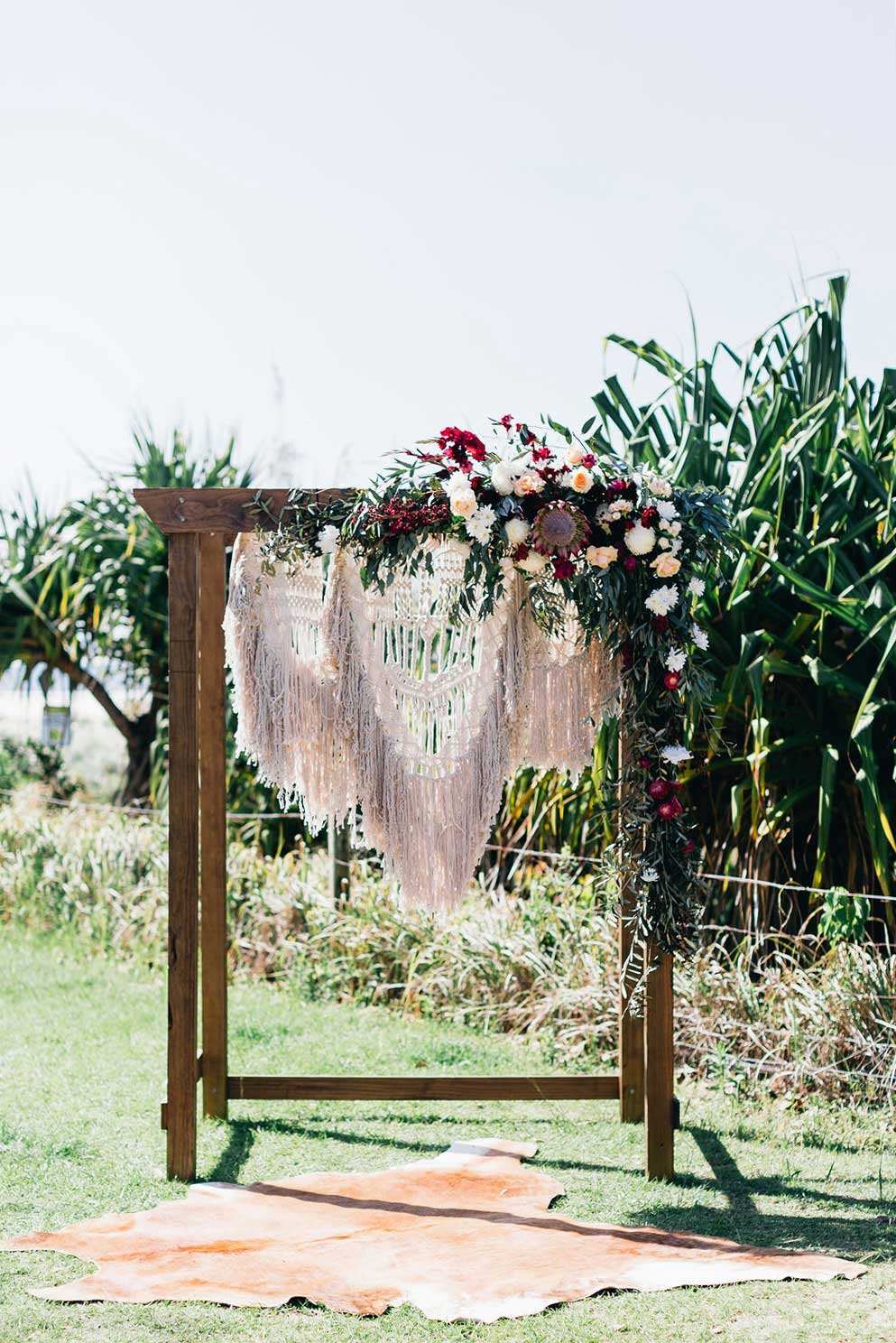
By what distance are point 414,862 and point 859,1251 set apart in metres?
1.49

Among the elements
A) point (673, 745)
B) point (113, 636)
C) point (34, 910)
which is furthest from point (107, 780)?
point (673, 745)

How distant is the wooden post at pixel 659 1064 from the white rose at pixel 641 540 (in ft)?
3.63

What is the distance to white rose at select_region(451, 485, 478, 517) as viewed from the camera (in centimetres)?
313

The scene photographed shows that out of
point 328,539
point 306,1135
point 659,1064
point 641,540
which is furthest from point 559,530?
point 306,1135

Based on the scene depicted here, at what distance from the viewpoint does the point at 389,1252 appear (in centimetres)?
291

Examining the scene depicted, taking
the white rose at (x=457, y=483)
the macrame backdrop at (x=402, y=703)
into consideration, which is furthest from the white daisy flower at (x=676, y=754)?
the white rose at (x=457, y=483)

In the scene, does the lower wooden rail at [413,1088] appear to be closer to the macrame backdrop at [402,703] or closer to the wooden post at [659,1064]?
the wooden post at [659,1064]

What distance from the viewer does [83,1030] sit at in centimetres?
501

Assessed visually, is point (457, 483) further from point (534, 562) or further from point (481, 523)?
point (534, 562)

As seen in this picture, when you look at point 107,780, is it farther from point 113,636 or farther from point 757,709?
point 757,709

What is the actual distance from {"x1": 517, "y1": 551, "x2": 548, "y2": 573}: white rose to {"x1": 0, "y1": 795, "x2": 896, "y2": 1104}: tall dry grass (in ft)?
6.19

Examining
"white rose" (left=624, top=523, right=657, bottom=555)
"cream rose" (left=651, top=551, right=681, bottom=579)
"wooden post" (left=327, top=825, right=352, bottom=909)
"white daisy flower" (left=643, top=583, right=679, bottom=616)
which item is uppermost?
"white rose" (left=624, top=523, right=657, bottom=555)

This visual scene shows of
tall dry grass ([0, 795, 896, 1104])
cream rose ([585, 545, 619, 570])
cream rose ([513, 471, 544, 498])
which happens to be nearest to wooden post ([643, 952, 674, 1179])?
tall dry grass ([0, 795, 896, 1104])

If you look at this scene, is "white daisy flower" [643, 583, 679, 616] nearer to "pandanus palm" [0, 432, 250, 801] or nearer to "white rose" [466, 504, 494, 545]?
"white rose" [466, 504, 494, 545]
